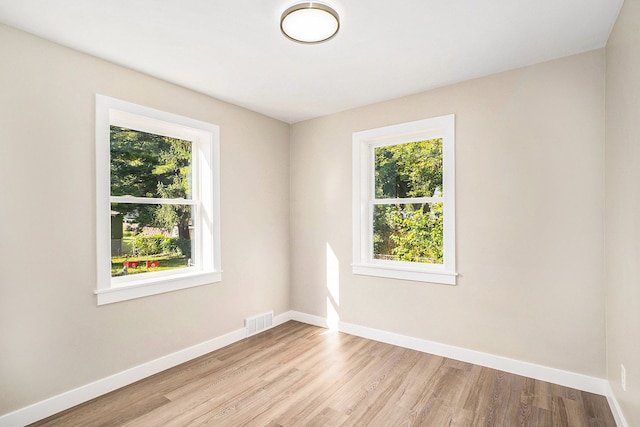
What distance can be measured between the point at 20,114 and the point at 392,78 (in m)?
2.83

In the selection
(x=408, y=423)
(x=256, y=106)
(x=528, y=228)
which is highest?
(x=256, y=106)

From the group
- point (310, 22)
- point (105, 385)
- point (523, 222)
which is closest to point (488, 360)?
point (523, 222)

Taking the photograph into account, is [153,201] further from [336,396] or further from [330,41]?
[336,396]

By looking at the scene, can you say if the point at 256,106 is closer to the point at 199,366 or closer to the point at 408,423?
the point at 199,366

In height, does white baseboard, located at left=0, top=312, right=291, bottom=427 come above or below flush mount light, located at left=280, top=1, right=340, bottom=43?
below

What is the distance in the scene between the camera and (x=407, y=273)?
135 inches

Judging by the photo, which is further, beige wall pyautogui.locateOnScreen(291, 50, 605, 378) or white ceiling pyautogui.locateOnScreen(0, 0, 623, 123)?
beige wall pyautogui.locateOnScreen(291, 50, 605, 378)

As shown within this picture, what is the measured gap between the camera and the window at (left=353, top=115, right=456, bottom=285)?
3.22 metres

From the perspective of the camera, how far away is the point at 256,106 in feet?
12.2

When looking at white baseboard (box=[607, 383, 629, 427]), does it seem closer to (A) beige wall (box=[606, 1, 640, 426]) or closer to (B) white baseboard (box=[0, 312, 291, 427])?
(A) beige wall (box=[606, 1, 640, 426])

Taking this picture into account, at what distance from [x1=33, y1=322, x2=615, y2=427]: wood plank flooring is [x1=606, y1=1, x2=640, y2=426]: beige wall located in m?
0.51

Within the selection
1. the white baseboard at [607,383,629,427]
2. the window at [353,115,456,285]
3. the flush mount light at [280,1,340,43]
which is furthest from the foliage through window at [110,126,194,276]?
the white baseboard at [607,383,629,427]

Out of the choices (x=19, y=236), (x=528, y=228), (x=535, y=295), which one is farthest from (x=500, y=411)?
(x=19, y=236)

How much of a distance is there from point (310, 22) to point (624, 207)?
7.31 ft
